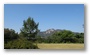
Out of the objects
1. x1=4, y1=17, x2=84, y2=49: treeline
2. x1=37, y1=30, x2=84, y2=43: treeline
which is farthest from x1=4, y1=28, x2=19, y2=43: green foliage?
x1=37, y1=30, x2=84, y2=43: treeline

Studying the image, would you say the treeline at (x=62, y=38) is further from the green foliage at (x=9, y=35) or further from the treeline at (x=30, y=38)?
the green foliage at (x=9, y=35)

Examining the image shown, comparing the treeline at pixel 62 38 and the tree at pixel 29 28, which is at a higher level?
the tree at pixel 29 28

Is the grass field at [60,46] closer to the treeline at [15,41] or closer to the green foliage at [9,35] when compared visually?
the treeline at [15,41]

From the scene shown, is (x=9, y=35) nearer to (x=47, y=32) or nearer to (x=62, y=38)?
(x=47, y=32)

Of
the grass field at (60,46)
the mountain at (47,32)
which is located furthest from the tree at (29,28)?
the grass field at (60,46)

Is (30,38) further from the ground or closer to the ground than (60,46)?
further from the ground

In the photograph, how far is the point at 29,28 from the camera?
3.50 m

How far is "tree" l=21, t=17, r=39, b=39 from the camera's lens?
11.4 feet

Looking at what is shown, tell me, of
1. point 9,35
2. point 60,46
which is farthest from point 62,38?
point 9,35

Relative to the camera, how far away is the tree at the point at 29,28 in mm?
3467

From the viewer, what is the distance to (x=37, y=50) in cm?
348

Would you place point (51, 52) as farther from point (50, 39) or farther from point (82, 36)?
point (82, 36)

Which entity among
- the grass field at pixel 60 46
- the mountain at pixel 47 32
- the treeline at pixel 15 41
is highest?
the mountain at pixel 47 32

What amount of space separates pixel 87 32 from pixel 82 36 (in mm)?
110
